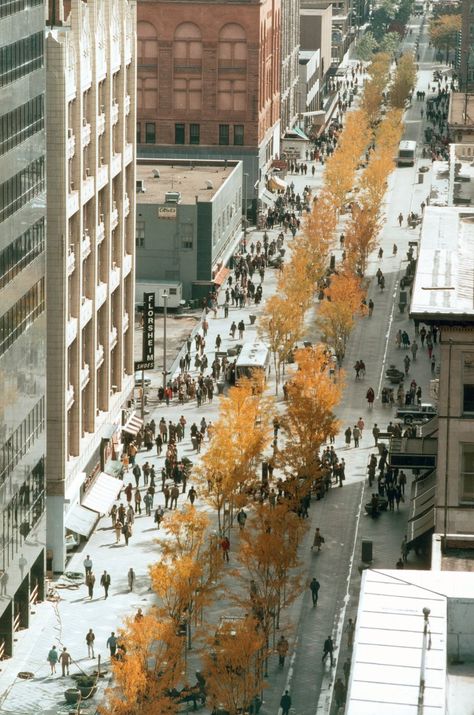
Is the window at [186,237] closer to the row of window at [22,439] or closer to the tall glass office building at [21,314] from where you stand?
the tall glass office building at [21,314]

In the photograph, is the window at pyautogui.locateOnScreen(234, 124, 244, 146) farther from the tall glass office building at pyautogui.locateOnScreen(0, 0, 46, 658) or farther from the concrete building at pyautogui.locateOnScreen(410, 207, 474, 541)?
the concrete building at pyautogui.locateOnScreen(410, 207, 474, 541)

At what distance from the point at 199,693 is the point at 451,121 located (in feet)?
276

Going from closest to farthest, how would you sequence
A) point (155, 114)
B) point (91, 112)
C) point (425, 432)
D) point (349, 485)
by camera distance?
point (425, 432)
point (91, 112)
point (349, 485)
point (155, 114)

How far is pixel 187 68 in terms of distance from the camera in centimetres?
18075

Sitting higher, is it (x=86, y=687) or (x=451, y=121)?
(x=451, y=121)

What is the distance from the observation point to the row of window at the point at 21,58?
70000 millimetres

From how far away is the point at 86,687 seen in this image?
72.1m

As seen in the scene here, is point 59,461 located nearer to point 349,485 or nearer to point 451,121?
point 349,485

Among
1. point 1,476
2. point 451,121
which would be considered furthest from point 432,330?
point 1,476

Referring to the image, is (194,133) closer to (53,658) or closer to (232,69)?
(232,69)

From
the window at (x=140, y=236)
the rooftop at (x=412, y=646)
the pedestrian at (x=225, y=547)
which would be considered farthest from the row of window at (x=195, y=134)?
the rooftop at (x=412, y=646)

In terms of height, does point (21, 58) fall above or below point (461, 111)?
above

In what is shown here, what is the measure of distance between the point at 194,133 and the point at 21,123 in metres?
110

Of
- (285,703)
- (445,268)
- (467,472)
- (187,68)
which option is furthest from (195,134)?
(285,703)
